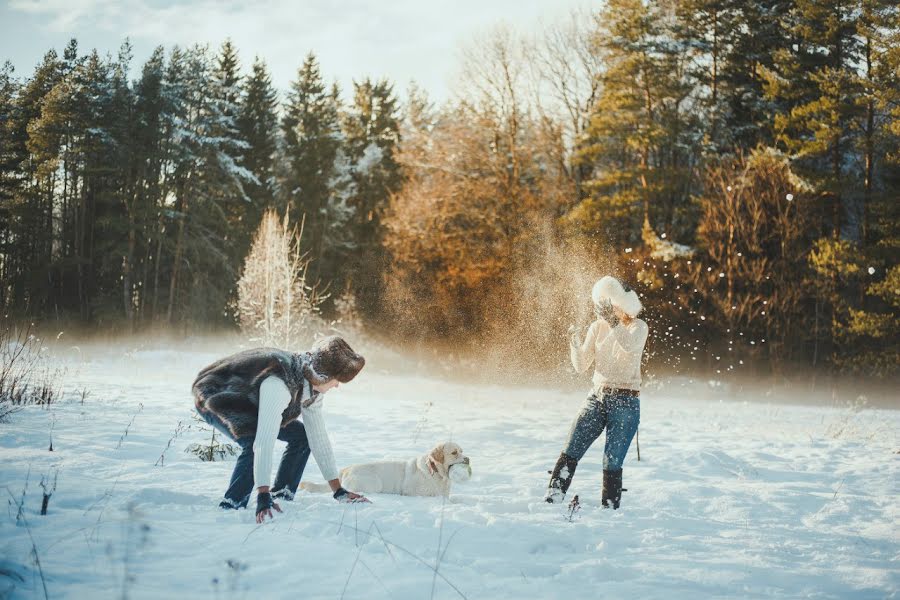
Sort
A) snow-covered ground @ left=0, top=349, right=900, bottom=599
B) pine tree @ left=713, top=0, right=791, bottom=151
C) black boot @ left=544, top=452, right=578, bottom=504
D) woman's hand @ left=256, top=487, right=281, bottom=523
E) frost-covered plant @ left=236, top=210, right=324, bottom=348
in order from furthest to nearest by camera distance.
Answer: pine tree @ left=713, top=0, right=791, bottom=151
frost-covered plant @ left=236, top=210, right=324, bottom=348
black boot @ left=544, top=452, right=578, bottom=504
woman's hand @ left=256, top=487, right=281, bottom=523
snow-covered ground @ left=0, top=349, right=900, bottom=599

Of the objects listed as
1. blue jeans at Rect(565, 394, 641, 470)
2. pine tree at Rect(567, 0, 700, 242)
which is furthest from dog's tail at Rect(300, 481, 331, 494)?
pine tree at Rect(567, 0, 700, 242)

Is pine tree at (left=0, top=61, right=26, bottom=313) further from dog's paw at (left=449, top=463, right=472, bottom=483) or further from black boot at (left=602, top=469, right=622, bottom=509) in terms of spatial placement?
black boot at (left=602, top=469, right=622, bottom=509)

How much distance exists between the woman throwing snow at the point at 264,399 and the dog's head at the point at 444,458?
2.43ft

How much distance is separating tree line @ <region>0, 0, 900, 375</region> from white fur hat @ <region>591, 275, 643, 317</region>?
1386 centimetres

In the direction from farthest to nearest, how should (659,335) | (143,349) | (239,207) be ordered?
(239,207) < (143,349) < (659,335)

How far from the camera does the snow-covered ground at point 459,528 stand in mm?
2734

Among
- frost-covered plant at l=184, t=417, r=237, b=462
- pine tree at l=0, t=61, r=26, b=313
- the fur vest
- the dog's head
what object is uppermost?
pine tree at l=0, t=61, r=26, b=313

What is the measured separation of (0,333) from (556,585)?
7264 millimetres

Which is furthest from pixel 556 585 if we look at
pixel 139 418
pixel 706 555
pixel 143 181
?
pixel 143 181

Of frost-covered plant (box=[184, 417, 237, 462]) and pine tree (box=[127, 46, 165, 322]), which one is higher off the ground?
pine tree (box=[127, 46, 165, 322])

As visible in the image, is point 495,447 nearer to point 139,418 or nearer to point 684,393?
point 139,418

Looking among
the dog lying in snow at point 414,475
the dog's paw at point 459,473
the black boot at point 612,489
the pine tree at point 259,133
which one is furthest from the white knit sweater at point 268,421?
the pine tree at point 259,133

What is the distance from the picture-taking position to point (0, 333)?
23.1 ft

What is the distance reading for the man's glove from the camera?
479 cm
